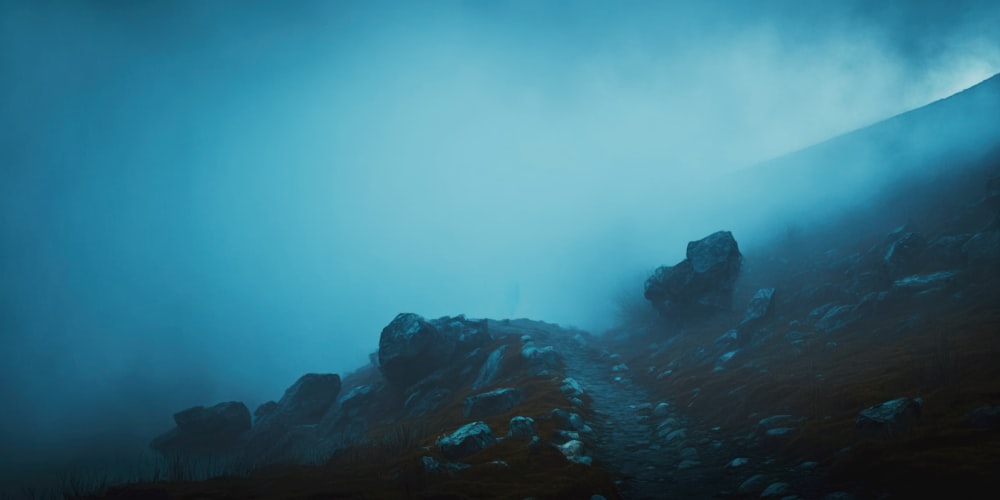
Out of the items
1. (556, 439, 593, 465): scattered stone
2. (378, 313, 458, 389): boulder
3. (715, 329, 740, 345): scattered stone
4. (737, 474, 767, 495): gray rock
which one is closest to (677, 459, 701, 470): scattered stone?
(737, 474, 767, 495): gray rock

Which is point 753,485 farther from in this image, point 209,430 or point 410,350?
point 209,430

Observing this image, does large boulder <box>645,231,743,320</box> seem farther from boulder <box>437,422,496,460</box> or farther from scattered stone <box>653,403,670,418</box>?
boulder <box>437,422,496,460</box>

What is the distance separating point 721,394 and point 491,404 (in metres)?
22.7

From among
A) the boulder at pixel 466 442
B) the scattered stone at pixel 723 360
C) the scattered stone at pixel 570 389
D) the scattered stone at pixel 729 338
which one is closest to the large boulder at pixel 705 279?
the scattered stone at pixel 729 338

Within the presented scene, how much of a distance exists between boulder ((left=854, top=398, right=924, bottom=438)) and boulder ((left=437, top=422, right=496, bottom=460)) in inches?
838

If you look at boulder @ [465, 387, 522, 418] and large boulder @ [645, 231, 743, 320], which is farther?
large boulder @ [645, 231, 743, 320]

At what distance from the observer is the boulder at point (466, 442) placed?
28.6 m

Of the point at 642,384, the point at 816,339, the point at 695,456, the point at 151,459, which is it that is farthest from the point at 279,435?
the point at 816,339

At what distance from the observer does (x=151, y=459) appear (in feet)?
262

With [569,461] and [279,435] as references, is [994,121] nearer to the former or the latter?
[569,461]

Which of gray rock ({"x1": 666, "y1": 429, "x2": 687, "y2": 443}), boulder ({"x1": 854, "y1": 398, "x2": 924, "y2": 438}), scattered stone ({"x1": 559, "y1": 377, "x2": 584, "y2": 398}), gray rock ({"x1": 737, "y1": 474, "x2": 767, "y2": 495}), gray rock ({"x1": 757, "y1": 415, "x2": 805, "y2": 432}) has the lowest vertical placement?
gray rock ({"x1": 737, "y1": 474, "x2": 767, "y2": 495})

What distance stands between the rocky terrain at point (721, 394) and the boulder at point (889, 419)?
10cm

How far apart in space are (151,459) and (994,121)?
648 ft

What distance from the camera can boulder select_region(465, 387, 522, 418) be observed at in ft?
145
